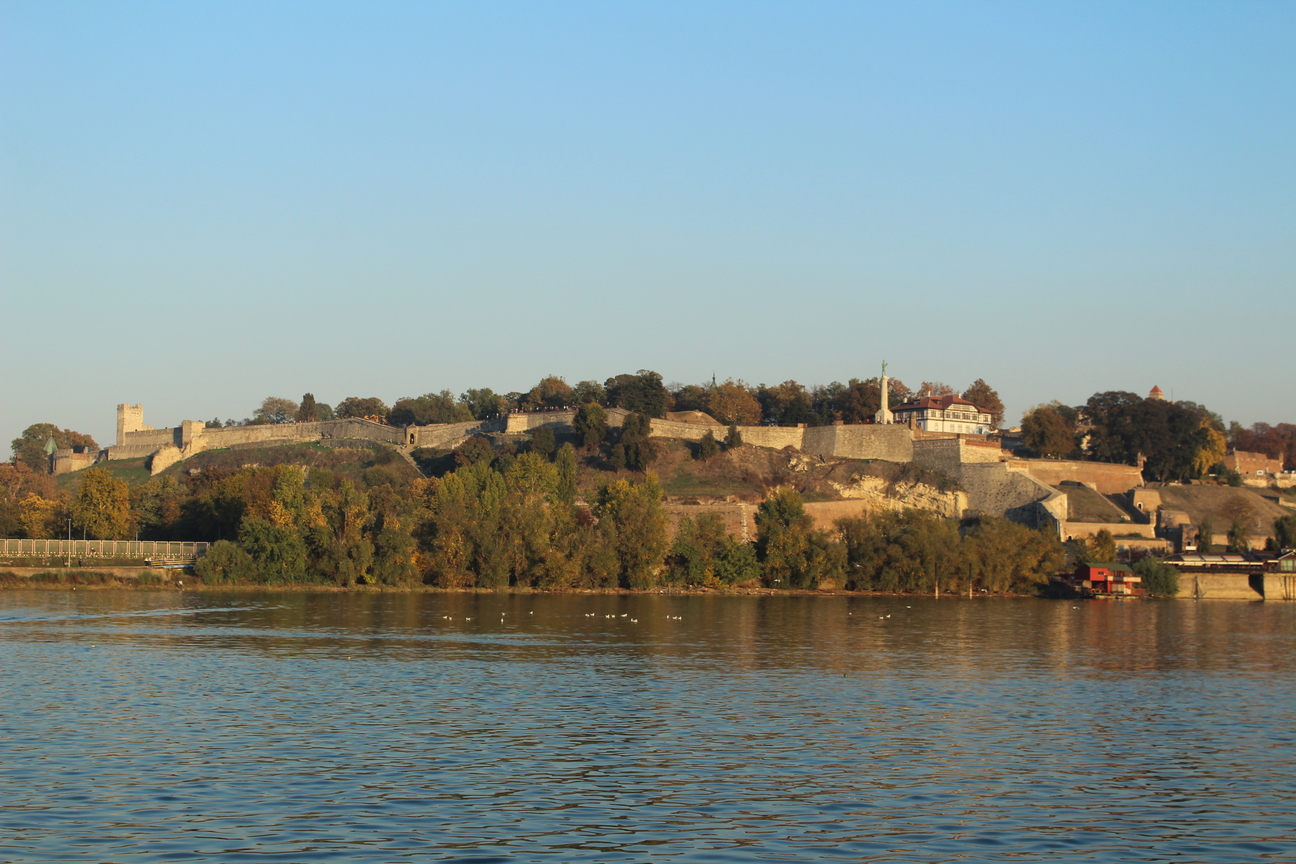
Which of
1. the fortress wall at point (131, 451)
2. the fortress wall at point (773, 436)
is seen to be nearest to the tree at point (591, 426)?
the fortress wall at point (773, 436)

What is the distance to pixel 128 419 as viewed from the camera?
11175 centimetres

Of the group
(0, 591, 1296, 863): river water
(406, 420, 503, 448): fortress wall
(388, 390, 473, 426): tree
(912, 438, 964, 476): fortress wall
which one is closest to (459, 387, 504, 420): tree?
(388, 390, 473, 426): tree

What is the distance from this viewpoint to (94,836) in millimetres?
13695

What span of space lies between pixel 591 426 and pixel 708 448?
8.08 metres

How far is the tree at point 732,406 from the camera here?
102m

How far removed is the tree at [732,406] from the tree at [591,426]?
1910cm

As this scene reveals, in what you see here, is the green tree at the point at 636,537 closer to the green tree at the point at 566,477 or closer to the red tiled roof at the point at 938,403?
the green tree at the point at 566,477

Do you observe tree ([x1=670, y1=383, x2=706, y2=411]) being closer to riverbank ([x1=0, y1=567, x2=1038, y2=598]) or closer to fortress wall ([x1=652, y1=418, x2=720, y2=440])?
fortress wall ([x1=652, y1=418, x2=720, y2=440])

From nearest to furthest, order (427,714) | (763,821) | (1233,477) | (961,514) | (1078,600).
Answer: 1. (763,821)
2. (427,714)
3. (1078,600)
4. (961,514)
5. (1233,477)

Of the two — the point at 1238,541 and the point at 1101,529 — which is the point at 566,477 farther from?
the point at 1238,541

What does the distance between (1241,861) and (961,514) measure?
212 feet

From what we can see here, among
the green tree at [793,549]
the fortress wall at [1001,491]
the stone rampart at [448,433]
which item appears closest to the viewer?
the green tree at [793,549]

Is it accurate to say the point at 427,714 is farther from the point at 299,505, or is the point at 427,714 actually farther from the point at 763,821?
the point at 299,505

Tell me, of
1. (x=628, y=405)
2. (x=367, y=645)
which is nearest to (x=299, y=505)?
(x=367, y=645)
